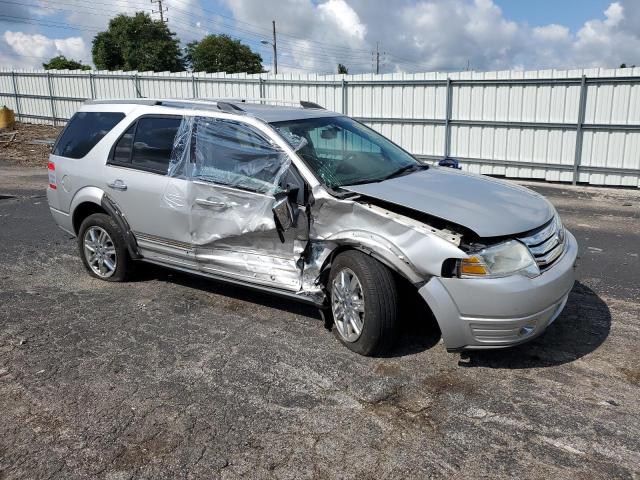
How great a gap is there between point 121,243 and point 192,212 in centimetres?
114

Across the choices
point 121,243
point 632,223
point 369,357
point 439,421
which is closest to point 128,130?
point 121,243

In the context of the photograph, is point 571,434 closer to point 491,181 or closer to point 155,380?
point 491,181

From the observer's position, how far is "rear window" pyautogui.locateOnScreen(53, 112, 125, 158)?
5570 mm

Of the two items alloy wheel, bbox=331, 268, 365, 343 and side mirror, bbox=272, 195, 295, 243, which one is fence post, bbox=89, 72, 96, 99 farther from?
alloy wheel, bbox=331, 268, 365, 343

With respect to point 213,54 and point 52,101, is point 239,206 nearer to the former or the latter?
point 52,101

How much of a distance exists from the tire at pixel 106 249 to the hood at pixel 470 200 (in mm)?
Result: 2593

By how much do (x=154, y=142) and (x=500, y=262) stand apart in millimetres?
3258

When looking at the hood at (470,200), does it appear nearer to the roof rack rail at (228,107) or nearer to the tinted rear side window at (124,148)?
the roof rack rail at (228,107)

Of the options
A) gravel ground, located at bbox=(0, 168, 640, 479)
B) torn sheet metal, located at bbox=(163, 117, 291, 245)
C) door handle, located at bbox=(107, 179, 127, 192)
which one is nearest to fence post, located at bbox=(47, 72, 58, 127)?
gravel ground, located at bbox=(0, 168, 640, 479)

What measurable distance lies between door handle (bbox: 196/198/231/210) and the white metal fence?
33.5ft

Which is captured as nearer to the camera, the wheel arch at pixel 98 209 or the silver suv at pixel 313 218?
the silver suv at pixel 313 218

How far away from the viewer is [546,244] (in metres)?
3.74

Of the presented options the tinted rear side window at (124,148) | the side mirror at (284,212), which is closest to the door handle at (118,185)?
the tinted rear side window at (124,148)

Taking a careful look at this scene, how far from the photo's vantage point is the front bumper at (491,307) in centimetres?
341
